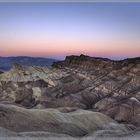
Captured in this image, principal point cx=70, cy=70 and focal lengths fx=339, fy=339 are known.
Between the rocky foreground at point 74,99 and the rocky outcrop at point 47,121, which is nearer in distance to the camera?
the rocky outcrop at point 47,121

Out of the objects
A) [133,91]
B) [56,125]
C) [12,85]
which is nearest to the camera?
[56,125]

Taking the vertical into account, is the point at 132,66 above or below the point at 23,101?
above

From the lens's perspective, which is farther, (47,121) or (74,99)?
(74,99)

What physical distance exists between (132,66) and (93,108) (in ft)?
112

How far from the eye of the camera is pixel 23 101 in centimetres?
10694

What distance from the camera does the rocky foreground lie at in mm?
54031

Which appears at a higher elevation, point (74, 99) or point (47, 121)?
point (47, 121)

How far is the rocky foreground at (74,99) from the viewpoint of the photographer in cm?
5403

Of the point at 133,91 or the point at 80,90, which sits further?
the point at 80,90

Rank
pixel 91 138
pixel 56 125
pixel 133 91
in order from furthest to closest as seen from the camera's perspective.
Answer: pixel 133 91
pixel 56 125
pixel 91 138

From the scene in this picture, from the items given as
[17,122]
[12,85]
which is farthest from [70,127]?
[12,85]

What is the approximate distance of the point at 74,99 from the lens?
3858 inches

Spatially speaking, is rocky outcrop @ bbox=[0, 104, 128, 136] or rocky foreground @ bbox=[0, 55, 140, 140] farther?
rocky foreground @ bbox=[0, 55, 140, 140]

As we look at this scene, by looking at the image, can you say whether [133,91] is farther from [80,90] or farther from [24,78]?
[24,78]
